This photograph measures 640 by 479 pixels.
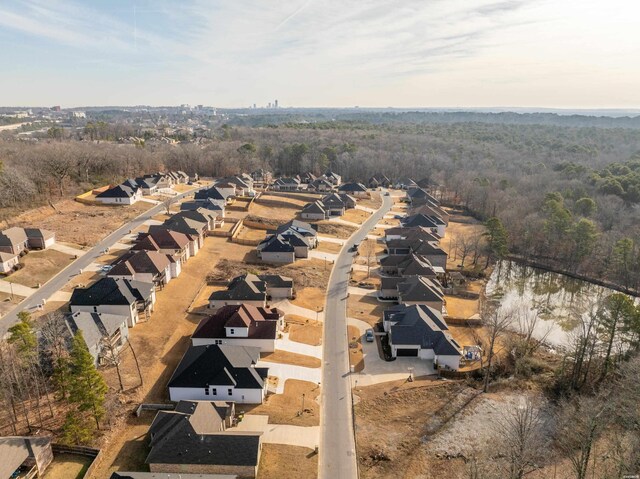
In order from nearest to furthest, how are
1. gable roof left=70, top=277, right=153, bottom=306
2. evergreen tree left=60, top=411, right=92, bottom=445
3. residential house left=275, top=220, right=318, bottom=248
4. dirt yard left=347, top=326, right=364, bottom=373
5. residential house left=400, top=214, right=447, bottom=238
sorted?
1. evergreen tree left=60, top=411, right=92, bottom=445
2. dirt yard left=347, top=326, right=364, bottom=373
3. gable roof left=70, top=277, right=153, bottom=306
4. residential house left=275, top=220, right=318, bottom=248
5. residential house left=400, top=214, right=447, bottom=238

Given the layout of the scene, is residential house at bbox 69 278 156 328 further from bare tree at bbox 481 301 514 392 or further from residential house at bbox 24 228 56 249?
bare tree at bbox 481 301 514 392

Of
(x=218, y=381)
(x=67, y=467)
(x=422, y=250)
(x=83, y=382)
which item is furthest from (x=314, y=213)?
(x=67, y=467)

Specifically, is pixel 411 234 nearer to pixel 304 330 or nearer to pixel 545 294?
pixel 545 294

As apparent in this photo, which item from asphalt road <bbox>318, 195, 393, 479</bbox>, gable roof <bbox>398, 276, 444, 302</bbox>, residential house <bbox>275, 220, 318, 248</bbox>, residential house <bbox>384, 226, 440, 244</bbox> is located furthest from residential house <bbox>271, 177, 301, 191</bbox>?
gable roof <bbox>398, 276, 444, 302</bbox>

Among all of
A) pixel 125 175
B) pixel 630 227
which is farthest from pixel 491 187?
pixel 125 175

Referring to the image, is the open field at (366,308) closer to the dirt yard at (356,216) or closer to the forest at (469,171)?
the forest at (469,171)

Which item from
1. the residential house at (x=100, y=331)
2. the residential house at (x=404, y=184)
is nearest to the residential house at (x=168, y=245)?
the residential house at (x=100, y=331)
